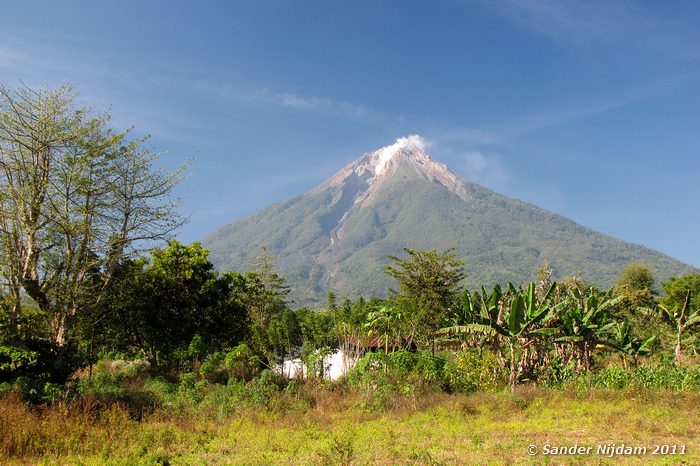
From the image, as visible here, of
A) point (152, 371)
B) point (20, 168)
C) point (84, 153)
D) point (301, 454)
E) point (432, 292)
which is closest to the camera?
point (301, 454)

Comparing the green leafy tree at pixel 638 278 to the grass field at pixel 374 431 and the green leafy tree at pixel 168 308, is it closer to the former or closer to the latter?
the grass field at pixel 374 431

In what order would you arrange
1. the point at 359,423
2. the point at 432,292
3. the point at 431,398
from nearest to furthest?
the point at 359,423 < the point at 431,398 < the point at 432,292

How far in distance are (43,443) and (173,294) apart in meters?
13.2

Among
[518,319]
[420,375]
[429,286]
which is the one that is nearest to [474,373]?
[420,375]

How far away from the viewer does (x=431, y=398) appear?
12.7 m

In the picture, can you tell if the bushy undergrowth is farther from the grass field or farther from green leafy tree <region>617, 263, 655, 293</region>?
green leafy tree <region>617, 263, 655, 293</region>

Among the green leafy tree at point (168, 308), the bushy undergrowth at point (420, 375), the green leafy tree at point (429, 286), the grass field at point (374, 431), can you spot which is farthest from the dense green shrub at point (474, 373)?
the green leafy tree at point (168, 308)

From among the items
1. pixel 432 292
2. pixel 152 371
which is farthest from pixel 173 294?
pixel 432 292

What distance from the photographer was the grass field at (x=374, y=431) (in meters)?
7.70

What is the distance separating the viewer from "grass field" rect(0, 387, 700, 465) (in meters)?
7.70

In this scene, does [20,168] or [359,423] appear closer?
[359,423]

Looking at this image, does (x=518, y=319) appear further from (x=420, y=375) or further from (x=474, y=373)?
(x=420, y=375)

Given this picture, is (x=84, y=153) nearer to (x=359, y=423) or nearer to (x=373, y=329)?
(x=359, y=423)

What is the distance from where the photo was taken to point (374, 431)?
9.77 meters
